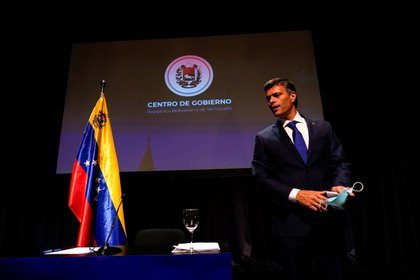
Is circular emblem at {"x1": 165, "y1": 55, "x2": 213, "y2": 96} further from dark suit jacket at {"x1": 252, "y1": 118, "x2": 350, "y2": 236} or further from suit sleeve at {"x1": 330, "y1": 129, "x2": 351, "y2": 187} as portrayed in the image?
suit sleeve at {"x1": 330, "y1": 129, "x2": 351, "y2": 187}

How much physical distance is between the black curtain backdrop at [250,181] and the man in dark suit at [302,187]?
5.09 ft

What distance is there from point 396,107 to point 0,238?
4.59 metres

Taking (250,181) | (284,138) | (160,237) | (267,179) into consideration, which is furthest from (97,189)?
(250,181)

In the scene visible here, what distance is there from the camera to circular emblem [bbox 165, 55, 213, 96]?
3.36 meters

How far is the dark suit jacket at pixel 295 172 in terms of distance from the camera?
1487 millimetres

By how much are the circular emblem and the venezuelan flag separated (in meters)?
1.02

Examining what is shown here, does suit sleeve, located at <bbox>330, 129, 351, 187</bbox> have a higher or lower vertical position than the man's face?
lower

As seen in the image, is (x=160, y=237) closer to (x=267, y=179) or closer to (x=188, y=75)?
(x=267, y=179)

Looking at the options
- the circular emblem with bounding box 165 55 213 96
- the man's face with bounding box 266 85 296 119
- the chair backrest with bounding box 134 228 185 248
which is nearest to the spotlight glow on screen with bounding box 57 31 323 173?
the circular emblem with bounding box 165 55 213 96

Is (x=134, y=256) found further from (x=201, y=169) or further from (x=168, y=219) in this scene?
(x=168, y=219)

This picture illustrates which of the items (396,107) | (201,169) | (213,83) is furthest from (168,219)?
(396,107)

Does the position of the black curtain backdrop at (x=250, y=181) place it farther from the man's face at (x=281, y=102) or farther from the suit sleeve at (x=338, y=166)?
the suit sleeve at (x=338, y=166)

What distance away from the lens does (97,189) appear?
2297 mm

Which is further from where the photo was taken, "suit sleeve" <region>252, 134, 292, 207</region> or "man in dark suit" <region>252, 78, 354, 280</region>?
"suit sleeve" <region>252, 134, 292, 207</region>
